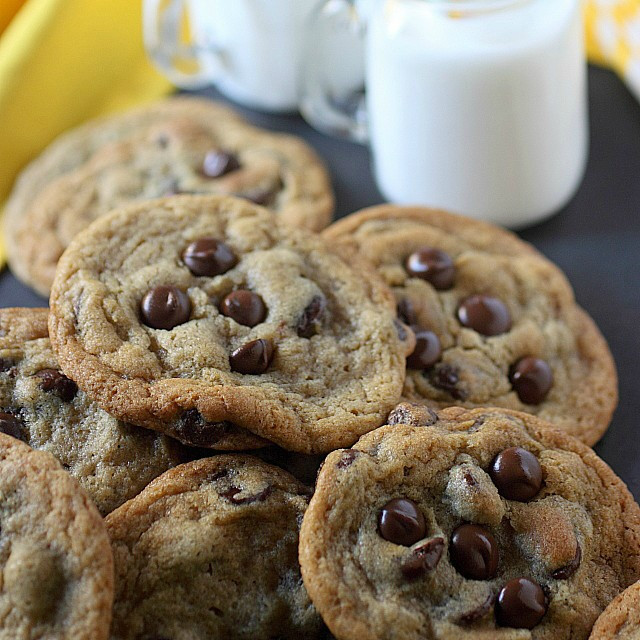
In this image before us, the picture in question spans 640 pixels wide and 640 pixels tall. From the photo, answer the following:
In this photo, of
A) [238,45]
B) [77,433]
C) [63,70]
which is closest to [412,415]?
[77,433]

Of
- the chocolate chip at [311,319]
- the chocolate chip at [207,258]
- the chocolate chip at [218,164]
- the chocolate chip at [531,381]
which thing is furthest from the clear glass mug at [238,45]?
the chocolate chip at [531,381]

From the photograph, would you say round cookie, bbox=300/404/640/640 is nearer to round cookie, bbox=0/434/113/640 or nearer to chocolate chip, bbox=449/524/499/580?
chocolate chip, bbox=449/524/499/580

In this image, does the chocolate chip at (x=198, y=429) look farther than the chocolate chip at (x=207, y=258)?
No

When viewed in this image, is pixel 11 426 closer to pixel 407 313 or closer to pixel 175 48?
pixel 407 313

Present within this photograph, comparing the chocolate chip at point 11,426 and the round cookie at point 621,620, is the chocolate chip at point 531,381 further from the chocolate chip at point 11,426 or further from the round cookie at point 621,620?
the chocolate chip at point 11,426

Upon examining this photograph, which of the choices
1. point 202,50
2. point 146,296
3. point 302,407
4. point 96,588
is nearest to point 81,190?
point 202,50
